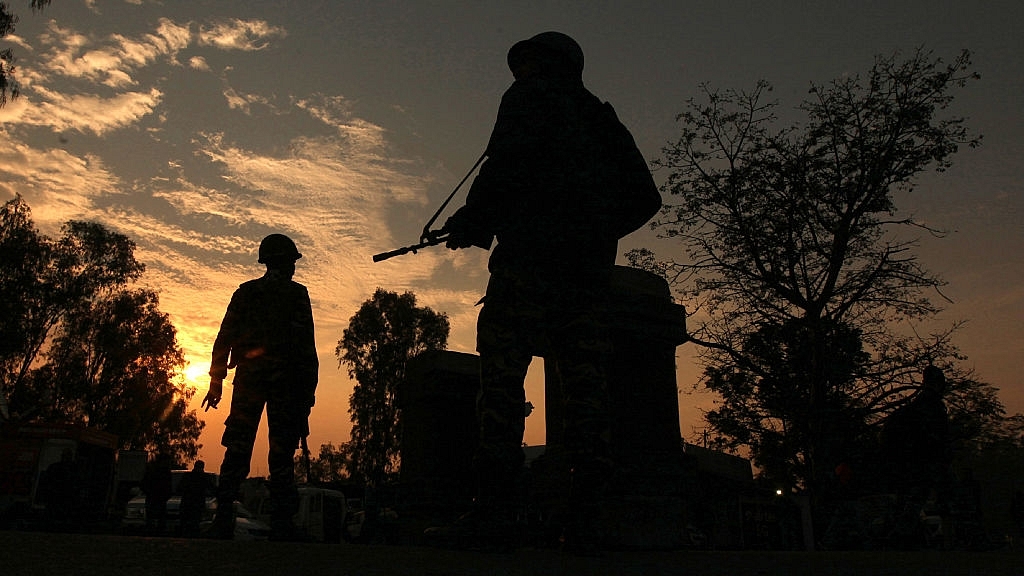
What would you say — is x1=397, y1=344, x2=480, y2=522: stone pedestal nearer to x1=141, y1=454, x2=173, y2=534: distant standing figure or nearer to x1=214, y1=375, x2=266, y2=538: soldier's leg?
x1=214, y1=375, x2=266, y2=538: soldier's leg

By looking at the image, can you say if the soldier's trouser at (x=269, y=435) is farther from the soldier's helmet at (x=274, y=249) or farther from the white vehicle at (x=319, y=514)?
the white vehicle at (x=319, y=514)

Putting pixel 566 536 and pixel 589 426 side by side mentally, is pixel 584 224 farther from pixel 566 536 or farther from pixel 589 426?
pixel 566 536

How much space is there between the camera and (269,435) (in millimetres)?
5594

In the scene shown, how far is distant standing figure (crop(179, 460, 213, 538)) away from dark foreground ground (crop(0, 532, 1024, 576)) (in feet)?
29.1

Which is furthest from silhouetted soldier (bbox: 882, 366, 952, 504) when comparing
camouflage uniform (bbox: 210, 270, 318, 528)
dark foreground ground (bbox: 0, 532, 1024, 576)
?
camouflage uniform (bbox: 210, 270, 318, 528)

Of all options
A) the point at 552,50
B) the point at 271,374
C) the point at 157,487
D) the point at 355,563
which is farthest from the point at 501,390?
the point at 157,487

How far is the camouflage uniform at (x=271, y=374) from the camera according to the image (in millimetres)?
5516

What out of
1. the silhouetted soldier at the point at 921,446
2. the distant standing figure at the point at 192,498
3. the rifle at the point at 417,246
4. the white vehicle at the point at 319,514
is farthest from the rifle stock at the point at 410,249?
the white vehicle at the point at 319,514

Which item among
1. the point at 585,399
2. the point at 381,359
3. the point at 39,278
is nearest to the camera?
the point at 585,399

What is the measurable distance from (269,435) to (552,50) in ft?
11.6

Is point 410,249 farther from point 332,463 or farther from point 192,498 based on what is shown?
point 332,463

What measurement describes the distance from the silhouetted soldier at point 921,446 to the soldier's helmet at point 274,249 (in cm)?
511

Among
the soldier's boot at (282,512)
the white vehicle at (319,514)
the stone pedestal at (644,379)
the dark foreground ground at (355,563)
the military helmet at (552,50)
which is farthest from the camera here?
the white vehicle at (319,514)

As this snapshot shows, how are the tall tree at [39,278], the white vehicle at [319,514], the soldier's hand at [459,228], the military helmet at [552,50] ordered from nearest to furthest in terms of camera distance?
the soldier's hand at [459,228] → the military helmet at [552,50] → the white vehicle at [319,514] → the tall tree at [39,278]
